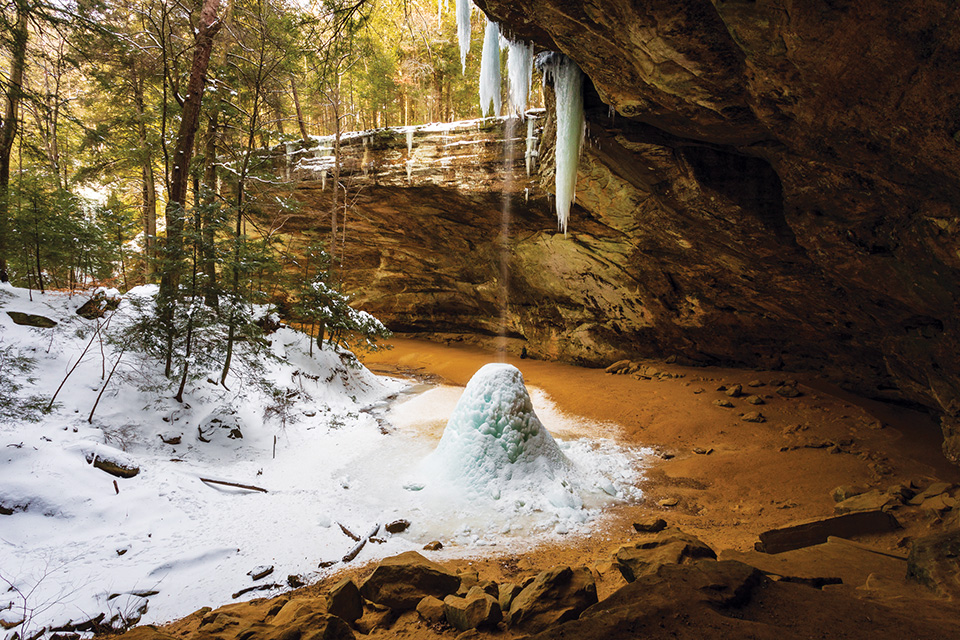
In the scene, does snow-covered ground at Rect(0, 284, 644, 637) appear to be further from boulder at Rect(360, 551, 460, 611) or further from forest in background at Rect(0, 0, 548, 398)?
boulder at Rect(360, 551, 460, 611)

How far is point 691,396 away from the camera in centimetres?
852

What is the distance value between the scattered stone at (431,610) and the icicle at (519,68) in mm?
6628

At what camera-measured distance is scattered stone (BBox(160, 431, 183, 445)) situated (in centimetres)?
491

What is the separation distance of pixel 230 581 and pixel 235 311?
3.63 m

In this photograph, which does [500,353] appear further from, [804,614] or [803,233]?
[804,614]

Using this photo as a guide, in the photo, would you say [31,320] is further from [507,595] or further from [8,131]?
[507,595]

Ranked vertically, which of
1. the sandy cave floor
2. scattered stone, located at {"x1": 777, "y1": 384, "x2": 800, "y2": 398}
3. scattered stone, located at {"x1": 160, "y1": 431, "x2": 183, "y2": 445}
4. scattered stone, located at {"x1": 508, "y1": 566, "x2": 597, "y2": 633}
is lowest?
the sandy cave floor

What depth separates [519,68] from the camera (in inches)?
278

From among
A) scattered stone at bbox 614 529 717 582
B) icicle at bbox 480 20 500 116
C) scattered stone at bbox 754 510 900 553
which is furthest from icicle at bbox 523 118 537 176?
scattered stone at bbox 614 529 717 582

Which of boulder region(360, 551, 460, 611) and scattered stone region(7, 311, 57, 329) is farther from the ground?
scattered stone region(7, 311, 57, 329)

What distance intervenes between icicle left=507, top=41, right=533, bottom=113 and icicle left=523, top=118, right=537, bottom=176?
2563 millimetres

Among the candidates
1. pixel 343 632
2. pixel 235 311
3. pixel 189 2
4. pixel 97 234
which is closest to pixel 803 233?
pixel 343 632

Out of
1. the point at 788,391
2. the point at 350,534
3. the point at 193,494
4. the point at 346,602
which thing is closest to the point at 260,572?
the point at 350,534

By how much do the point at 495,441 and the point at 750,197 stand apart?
5.24m
